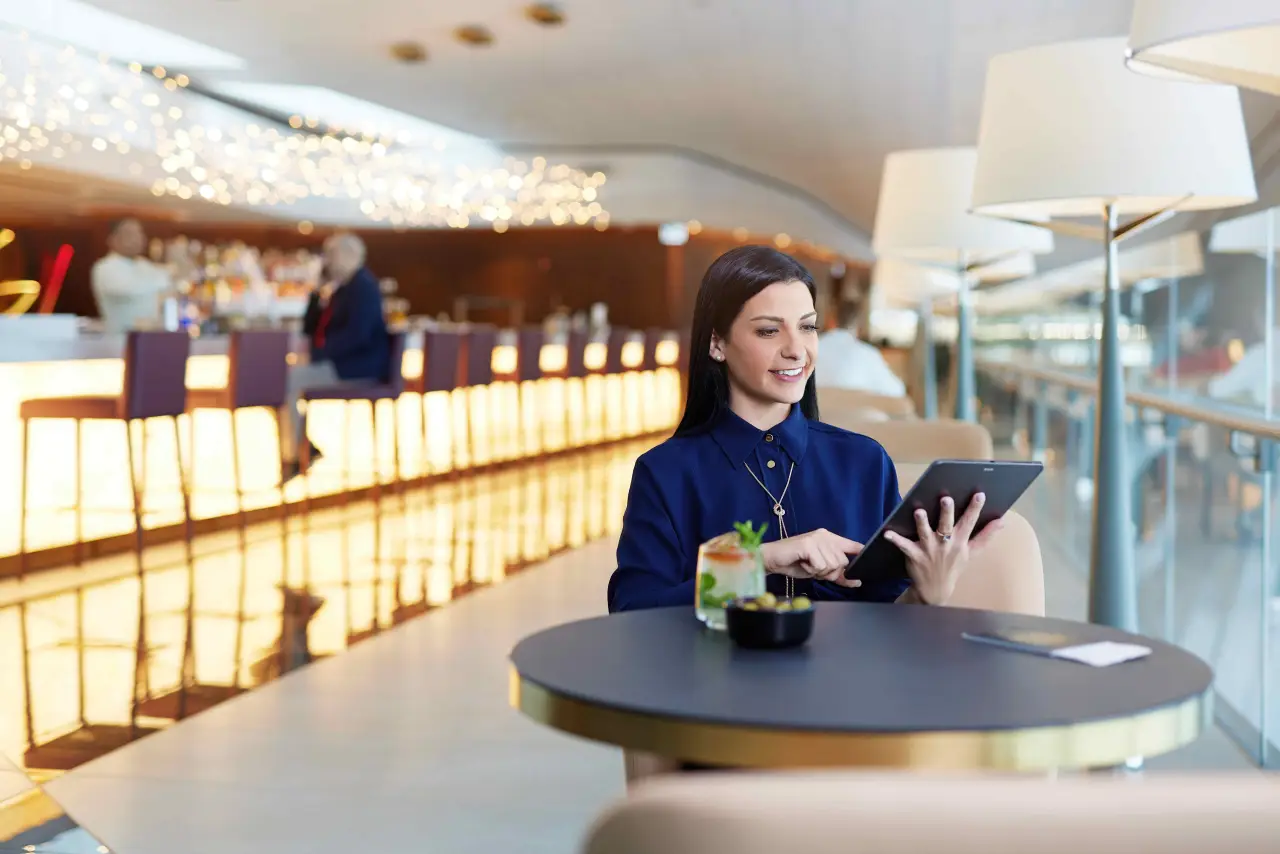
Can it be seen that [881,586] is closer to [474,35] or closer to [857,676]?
[857,676]

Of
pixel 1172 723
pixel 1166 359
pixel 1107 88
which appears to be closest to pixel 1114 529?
pixel 1107 88

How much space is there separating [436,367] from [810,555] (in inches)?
273

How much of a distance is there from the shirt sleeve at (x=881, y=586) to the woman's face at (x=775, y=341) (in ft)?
0.61

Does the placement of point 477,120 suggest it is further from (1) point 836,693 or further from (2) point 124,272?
(1) point 836,693

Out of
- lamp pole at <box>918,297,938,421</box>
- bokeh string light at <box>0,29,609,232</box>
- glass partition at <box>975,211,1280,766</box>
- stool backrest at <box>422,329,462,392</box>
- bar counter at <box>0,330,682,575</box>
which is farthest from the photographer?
bokeh string light at <box>0,29,609,232</box>

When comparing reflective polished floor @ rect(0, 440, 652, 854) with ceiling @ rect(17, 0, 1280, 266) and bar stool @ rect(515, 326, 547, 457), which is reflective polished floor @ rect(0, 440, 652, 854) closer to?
bar stool @ rect(515, 326, 547, 457)

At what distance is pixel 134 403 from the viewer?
5984mm

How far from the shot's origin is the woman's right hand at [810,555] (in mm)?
1890

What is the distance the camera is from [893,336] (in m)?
24.3

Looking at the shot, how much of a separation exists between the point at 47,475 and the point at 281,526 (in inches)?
50.3

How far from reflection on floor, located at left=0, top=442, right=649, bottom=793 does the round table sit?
2189 mm

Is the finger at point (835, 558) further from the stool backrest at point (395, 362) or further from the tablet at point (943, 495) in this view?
the stool backrest at point (395, 362)

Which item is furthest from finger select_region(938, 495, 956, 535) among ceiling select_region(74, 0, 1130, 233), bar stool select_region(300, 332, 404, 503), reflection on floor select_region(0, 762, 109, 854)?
ceiling select_region(74, 0, 1130, 233)

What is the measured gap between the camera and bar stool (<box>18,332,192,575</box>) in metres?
5.82
